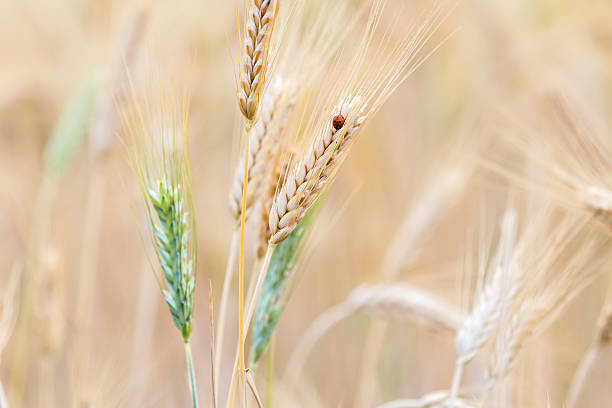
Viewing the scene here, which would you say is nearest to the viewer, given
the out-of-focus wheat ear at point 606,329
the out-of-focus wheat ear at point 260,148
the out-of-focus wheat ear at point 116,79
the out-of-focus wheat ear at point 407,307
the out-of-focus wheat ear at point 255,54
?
the out-of-focus wheat ear at point 255,54

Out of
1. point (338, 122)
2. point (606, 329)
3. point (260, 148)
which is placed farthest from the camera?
point (606, 329)

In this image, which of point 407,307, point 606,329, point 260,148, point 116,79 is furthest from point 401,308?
point 116,79

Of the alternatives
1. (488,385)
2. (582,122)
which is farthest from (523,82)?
(488,385)

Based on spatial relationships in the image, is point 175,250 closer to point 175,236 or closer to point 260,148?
point 175,236

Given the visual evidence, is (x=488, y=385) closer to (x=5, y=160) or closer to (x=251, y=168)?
(x=251, y=168)

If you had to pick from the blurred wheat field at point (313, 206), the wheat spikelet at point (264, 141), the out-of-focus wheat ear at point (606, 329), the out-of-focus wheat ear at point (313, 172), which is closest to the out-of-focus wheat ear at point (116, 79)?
the blurred wheat field at point (313, 206)

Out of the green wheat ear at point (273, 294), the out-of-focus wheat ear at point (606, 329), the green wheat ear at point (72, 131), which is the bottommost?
the out-of-focus wheat ear at point (606, 329)

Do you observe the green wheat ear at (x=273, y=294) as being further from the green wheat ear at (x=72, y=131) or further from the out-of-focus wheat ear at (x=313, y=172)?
the green wheat ear at (x=72, y=131)

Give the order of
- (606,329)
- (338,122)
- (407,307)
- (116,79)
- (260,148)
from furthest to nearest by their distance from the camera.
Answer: (116,79) < (407,307) < (606,329) < (260,148) < (338,122)
